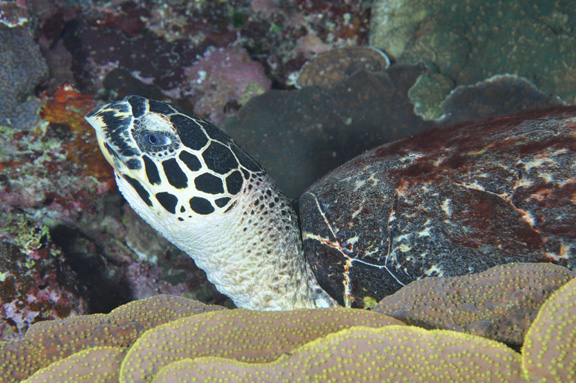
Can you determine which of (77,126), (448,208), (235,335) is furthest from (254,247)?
(77,126)

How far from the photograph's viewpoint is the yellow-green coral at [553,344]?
833 millimetres

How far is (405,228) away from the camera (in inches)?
67.1

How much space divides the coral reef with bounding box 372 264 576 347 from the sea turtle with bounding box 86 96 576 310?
1.00ft

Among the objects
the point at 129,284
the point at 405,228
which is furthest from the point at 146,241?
the point at 405,228

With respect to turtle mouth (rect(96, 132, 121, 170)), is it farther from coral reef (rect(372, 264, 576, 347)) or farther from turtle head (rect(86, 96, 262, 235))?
coral reef (rect(372, 264, 576, 347))

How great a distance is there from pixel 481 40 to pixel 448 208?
2.56 m

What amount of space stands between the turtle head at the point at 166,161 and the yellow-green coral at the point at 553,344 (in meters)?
1.55

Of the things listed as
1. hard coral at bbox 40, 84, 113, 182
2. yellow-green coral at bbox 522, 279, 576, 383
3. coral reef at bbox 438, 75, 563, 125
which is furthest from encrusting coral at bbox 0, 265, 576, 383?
coral reef at bbox 438, 75, 563, 125

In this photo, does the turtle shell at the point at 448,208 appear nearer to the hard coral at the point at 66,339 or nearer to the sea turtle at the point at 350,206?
the sea turtle at the point at 350,206

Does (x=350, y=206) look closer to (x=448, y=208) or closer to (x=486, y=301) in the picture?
(x=448, y=208)

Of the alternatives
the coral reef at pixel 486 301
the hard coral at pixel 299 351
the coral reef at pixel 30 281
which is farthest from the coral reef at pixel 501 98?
the coral reef at pixel 30 281

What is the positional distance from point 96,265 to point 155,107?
4.93 feet

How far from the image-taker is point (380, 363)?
927mm

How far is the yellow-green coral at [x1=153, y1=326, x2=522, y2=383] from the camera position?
911 millimetres
